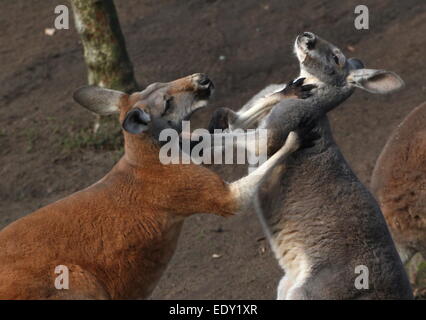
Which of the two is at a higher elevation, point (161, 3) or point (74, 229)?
point (161, 3)

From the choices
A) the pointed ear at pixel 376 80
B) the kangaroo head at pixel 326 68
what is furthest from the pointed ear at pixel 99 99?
the pointed ear at pixel 376 80

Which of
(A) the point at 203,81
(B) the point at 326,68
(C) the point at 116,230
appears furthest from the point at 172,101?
(B) the point at 326,68

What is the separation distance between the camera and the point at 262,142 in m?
7.14

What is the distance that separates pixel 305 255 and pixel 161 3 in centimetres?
824

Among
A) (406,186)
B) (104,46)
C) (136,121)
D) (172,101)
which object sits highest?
(104,46)

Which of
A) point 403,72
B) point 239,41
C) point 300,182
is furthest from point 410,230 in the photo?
point 239,41

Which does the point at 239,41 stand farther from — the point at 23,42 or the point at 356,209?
the point at 356,209

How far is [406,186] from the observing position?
835cm

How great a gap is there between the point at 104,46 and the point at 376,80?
206 inches

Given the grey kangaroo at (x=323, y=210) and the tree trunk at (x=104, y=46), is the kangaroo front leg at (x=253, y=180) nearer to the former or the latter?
the grey kangaroo at (x=323, y=210)

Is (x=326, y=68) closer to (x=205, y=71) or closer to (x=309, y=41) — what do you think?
(x=309, y=41)

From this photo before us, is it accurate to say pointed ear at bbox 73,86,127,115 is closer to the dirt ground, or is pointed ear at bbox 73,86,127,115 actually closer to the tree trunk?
the dirt ground

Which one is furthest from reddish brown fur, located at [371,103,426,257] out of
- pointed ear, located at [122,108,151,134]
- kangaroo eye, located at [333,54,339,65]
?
pointed ear, located at [122,108,151,134]

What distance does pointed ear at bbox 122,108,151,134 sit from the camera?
6828mm
